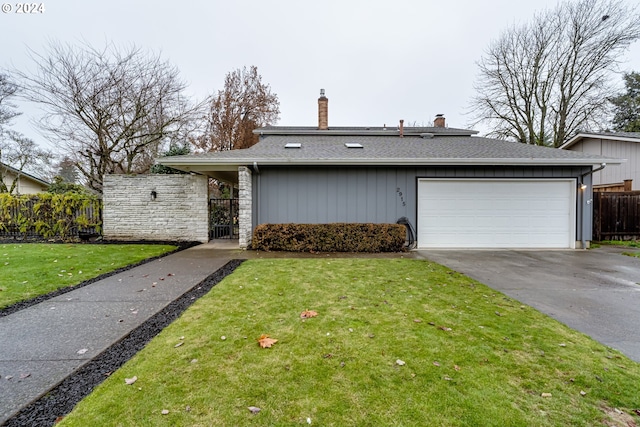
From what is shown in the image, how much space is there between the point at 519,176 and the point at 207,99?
1270cm

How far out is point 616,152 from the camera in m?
11.4

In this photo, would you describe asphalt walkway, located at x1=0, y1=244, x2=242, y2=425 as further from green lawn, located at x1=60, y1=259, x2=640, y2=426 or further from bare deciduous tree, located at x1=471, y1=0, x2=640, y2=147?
bare deciduous tree, located at x1=471, y1=0, x2=640, y2=147

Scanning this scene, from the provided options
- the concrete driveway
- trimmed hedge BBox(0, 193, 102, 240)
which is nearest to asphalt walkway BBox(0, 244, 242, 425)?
the concrete driveway

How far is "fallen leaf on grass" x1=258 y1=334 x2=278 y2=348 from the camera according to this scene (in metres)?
2.40

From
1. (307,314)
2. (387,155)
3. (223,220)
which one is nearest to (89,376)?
(307,314)

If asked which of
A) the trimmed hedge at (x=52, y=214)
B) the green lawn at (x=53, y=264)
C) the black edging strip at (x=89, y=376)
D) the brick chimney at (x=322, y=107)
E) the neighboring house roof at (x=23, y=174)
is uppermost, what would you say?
the brick chimney at (x=322, y=107)

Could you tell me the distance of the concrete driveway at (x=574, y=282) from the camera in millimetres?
2910

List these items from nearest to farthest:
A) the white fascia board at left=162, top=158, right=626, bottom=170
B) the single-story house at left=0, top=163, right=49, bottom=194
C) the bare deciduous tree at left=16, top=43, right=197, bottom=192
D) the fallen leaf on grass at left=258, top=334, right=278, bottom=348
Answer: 1. the fallen leaf on grass at left=258, top=334, right=278, bottom=348
2. the white fascia board at left=162, top=158, right=626, bottom=170
3. the bare deciduous tree at left=16, top=43, right=197, bottom=192
4. the single-story house at left=0, top=163, right=49, bottom=194

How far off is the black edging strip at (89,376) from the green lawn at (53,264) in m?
2.11

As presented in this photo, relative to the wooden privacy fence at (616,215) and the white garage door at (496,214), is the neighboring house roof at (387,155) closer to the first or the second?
the white garage door at (496,214)

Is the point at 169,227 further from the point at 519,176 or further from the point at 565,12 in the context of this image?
the point at 565,12

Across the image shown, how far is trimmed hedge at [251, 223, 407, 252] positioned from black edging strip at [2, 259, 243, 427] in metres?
3.86

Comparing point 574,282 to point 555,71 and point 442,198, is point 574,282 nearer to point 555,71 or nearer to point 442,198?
point 442,198

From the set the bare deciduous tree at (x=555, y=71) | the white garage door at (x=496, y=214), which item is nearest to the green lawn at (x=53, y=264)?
the white garage door at (x=496, y=214)
